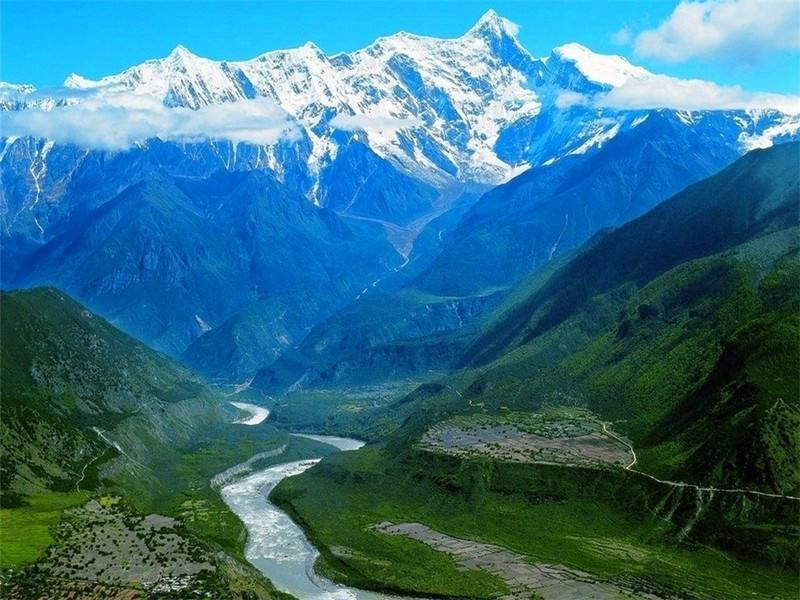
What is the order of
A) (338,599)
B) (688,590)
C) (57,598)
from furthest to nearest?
(338,599) < (688,590) < (57,598)

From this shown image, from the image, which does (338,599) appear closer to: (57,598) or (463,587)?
(463,587)

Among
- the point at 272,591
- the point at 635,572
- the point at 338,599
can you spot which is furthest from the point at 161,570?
the point at 635,572

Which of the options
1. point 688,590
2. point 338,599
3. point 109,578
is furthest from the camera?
point 338,599

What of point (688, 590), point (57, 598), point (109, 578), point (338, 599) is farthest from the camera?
point (338, 599)

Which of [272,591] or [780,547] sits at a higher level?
[780,547]

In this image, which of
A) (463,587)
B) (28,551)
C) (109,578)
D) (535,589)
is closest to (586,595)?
(535,589)

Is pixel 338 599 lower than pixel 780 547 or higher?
lower

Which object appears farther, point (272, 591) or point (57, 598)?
point (272, 591)

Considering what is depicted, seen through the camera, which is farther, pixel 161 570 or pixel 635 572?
pixel 635 572

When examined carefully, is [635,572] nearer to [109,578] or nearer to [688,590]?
[688,590]
